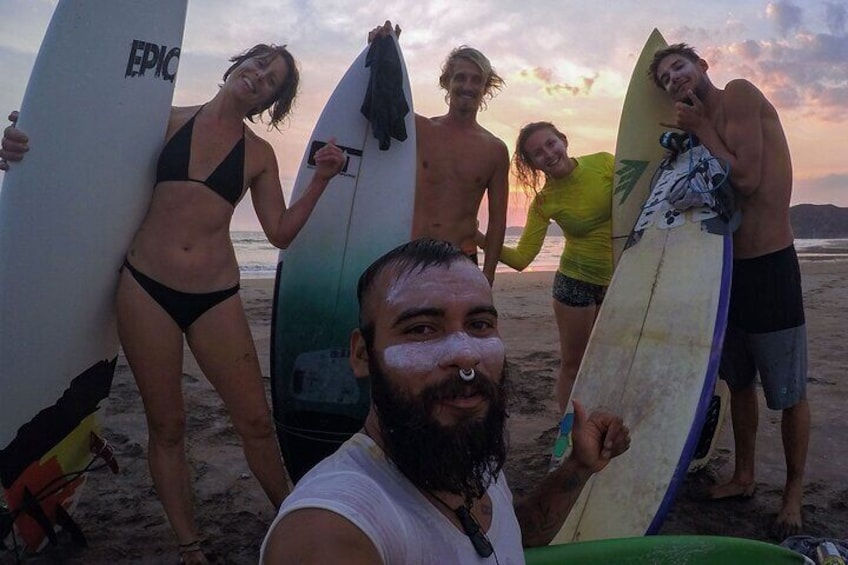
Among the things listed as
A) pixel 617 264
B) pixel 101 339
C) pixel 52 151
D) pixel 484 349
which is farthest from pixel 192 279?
pixel 617 264

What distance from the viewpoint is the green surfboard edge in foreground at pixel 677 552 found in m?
1.62

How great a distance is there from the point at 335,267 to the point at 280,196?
79 cm

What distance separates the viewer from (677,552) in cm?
166

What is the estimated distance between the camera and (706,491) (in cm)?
307

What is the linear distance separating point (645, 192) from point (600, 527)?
2176 millimetres

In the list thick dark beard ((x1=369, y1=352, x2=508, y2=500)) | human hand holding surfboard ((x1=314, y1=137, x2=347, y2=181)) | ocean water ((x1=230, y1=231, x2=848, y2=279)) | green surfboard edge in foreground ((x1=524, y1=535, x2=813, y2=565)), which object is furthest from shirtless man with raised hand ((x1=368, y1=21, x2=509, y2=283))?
ocean water ((x1=230, y1=231, x2=848, y2=279))

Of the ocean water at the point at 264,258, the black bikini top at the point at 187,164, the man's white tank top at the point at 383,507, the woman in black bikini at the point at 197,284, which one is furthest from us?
the ocean water at the point at 264,258

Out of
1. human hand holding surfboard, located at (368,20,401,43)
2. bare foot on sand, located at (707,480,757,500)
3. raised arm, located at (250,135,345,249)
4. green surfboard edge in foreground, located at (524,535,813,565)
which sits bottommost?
bare foot on sand, located at (707,480,757,500)

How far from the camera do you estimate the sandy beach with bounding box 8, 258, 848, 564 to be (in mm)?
2635

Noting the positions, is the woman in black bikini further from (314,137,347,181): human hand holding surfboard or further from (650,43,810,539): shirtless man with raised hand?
(650,43,810,539): shirtless man with raised hand

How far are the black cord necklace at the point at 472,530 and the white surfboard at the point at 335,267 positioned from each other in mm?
2089

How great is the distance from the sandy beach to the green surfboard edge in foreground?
3.69ft

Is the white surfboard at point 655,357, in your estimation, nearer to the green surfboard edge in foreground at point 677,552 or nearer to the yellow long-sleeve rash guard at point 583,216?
the yellow long-sleeve rash guard at point 583,216

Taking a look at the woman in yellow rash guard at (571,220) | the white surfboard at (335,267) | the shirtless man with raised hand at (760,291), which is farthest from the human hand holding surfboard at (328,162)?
the shirtless man with raised hand at (760,291)
